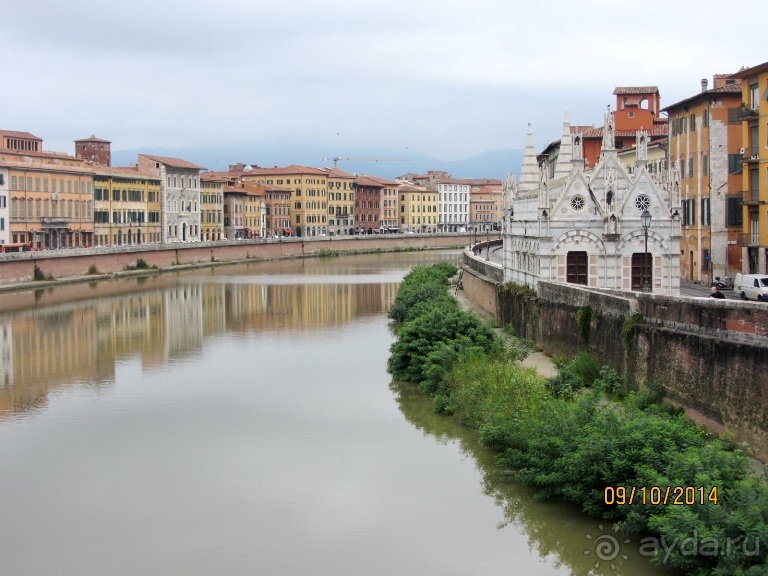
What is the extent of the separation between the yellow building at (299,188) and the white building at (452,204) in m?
33.8

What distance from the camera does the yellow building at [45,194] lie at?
232 feet

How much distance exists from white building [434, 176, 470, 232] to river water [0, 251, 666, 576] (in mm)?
130354

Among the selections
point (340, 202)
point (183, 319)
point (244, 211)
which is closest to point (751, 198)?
point (183, 319)

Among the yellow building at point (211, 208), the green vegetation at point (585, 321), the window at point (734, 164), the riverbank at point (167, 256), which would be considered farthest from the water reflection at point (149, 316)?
the yellow building at point (211, 208)

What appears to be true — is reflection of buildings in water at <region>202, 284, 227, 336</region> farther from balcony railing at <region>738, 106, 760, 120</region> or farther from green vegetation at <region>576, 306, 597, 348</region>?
balcony railing at <region>738, 106, 760, 120</region>

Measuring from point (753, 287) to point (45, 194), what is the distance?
179 feet

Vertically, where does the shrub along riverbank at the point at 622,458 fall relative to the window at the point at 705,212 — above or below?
below

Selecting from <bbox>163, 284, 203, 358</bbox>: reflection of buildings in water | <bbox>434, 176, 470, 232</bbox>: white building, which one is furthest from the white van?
<bbox>434, 176, 470, 232</bbox>: white building

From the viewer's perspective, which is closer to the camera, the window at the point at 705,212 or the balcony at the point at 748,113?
the balcony at the point at 748,113

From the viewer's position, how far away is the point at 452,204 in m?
169

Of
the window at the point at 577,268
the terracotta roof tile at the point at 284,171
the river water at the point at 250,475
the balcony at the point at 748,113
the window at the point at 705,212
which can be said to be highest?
the terracotta roof tile at the point at 284,171

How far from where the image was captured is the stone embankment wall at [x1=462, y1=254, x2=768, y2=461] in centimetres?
1571

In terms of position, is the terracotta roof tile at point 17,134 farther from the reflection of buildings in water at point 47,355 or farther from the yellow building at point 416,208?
the yellow building at point 416,208

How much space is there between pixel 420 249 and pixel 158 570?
10170 centimetres
